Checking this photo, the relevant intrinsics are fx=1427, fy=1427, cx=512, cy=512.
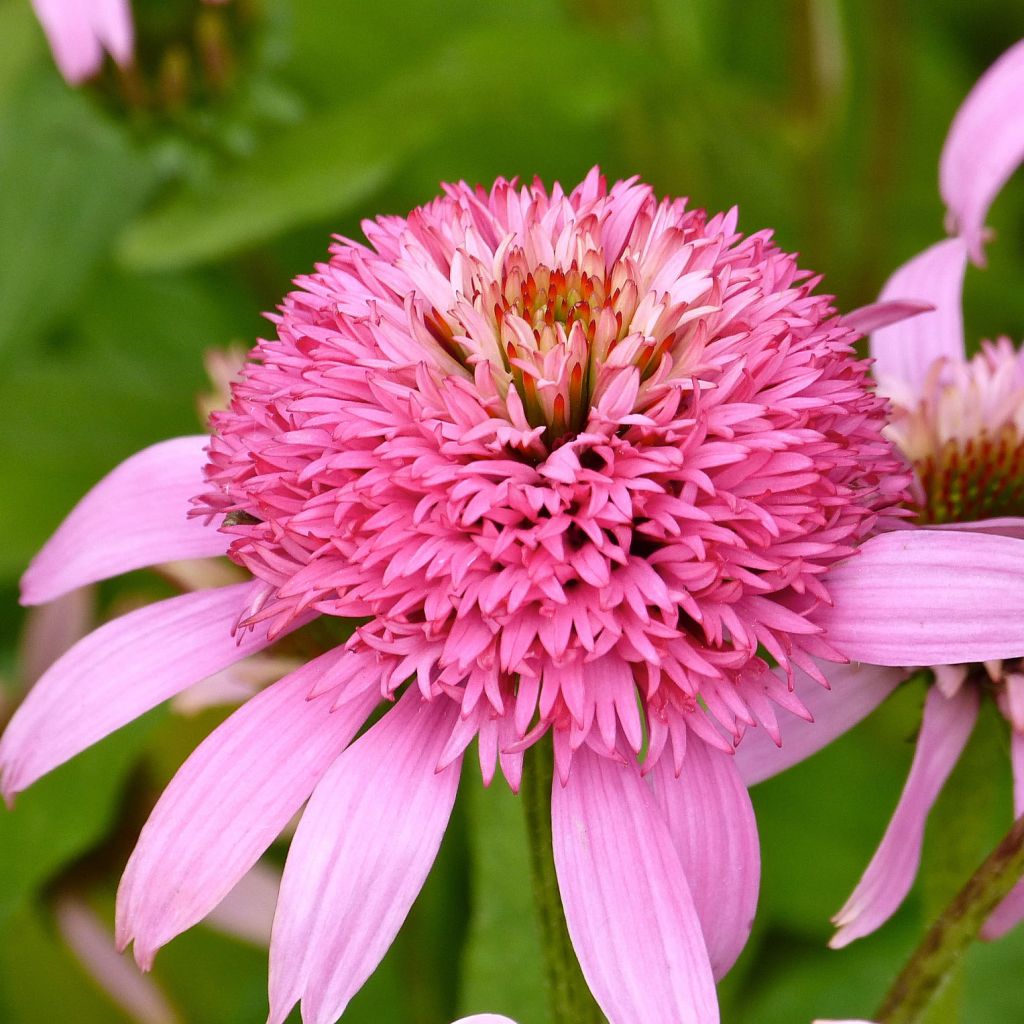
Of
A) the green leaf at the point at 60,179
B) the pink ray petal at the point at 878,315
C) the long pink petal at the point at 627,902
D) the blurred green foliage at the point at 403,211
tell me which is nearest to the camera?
the long pink petal at the point at 627,902

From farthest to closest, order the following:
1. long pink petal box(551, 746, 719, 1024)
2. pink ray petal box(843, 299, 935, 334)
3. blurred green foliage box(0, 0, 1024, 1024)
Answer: blurred green foliage box(0, 0, 1024, 1024)
pink ray petal box(843, 299, 935, 334)
long pink petal box(551, 746, 719, 1024)

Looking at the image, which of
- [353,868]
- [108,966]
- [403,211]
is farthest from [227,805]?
[403,211]

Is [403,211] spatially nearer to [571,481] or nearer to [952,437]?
[952,437]

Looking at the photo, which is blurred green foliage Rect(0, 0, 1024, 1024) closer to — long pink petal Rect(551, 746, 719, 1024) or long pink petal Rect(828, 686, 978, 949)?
long pink petal Rect(828, 686, 978, 949)

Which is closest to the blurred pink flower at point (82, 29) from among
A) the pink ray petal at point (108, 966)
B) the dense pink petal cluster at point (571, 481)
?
the dense pink petal cluster at point (571, 481)

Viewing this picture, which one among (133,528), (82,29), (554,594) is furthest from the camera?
(82,29)

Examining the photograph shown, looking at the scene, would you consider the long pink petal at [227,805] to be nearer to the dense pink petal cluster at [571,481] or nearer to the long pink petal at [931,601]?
the dense pink petal cluster at [571,481]

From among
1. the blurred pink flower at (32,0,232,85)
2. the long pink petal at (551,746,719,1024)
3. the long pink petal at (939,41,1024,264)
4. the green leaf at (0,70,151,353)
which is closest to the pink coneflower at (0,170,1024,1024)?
the long pink petal at (551,746,719,1024)

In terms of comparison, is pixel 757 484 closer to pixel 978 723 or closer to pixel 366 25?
pixel 978 723
